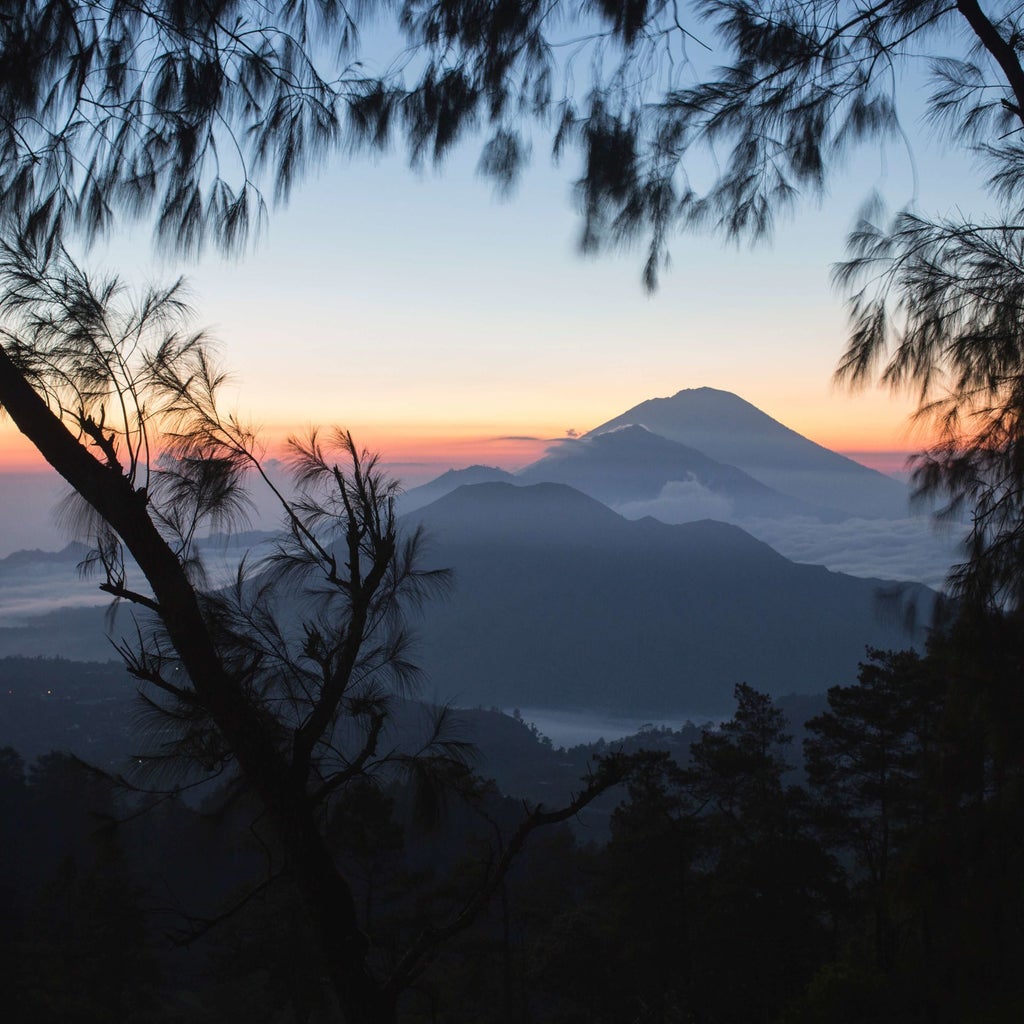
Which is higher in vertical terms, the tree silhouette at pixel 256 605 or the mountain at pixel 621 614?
the tree silhouette at pixel 256 605

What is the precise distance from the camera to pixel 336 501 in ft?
8.58

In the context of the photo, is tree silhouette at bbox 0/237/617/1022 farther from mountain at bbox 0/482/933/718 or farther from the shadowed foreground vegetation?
mountain at bbox 0/482/933/718

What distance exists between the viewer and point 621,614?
175 meters

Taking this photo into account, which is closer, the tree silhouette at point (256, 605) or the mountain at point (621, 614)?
the tree silhouette at point (256, 605)

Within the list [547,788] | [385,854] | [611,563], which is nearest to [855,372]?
[385,854]

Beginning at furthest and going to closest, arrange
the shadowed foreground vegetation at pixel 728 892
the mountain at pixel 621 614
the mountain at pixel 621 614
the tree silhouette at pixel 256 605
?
the mountain at pixel 621 614, the mountain at pixel 621 614, the shadowed foreground vegetation at pixel 728 892, the tree silhouette at pixel 256 605

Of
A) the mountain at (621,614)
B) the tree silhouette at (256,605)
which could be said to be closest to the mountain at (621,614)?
the mountain at (621,614)

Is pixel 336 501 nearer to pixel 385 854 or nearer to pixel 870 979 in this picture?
pixel 870 979

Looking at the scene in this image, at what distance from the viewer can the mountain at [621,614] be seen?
15012cm

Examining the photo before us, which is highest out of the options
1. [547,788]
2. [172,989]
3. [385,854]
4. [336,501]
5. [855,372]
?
[855,372]

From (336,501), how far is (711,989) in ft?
31.3

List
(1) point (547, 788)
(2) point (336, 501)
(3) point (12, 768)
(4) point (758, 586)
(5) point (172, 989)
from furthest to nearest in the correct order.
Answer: (4) point (758, 586) → (1) point (547, 788) → (3) point (12, 768) → (5) point (172, 989) → (2) point (336, 501)

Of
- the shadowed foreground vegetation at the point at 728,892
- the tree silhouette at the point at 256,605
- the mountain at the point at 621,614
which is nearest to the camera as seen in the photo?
the tree silhouette at the point at 256,605

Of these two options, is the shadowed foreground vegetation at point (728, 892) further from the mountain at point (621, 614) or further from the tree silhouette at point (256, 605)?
the mountain at point (621, 614)
